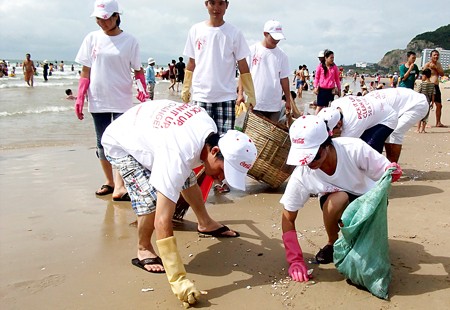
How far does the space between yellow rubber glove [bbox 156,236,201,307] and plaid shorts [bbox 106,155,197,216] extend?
42 cm

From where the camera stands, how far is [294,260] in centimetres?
267

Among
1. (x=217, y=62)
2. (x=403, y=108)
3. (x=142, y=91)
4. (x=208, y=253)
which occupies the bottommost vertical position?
(x=208, y=253)

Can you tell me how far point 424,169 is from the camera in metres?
5.28

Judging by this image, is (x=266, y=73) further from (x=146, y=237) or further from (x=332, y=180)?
(x=146, y=237)

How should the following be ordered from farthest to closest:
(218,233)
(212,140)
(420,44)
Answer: (420,44)
(218,233)
(212,140)

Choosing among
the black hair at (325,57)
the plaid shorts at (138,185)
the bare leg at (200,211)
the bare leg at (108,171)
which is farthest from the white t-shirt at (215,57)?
the black hair at (325,57)

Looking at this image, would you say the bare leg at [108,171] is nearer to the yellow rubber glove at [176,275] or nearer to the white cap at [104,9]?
the white cap at [104,9]

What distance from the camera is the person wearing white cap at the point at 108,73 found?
4020 millimetres

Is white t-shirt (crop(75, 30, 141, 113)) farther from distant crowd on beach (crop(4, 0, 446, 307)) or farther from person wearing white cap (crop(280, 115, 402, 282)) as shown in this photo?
person wearing white cap (crop(280, 115, 402, 282))

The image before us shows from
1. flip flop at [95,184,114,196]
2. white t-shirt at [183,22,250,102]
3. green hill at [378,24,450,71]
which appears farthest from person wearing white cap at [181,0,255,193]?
green hill at [378,24,450,71]

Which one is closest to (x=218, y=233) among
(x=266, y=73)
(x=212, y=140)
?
(x=212, y=140)

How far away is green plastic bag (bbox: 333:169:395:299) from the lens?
233cm

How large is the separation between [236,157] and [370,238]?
31.9 inches

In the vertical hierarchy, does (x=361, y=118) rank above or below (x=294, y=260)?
above
